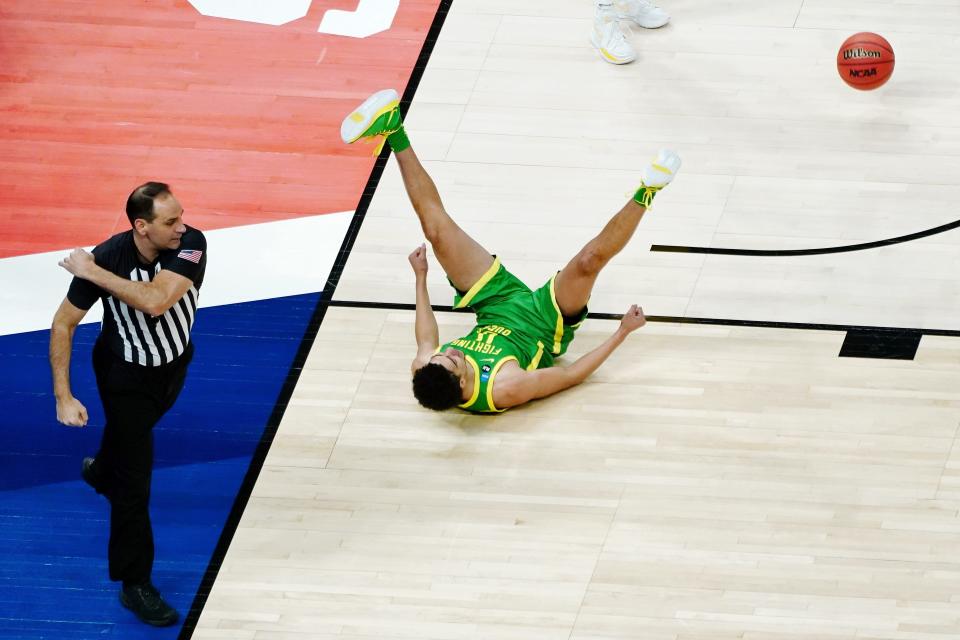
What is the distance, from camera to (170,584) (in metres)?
5.80

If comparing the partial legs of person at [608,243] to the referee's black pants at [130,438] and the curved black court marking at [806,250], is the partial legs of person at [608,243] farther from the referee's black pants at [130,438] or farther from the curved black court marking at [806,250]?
the referee's black pants at [130,438]

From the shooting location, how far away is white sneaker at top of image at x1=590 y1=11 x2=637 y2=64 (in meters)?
8.48

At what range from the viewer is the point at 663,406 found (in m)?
6.37

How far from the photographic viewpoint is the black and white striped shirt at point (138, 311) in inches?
209

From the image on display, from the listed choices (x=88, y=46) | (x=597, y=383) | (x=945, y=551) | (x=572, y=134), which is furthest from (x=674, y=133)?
(x=88, y=46)

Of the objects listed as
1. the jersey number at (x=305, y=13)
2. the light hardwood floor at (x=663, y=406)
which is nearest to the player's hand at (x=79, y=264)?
the light hardwood floor at (x=663, y=406)

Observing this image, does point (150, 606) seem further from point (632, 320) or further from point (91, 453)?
point (632, 320)

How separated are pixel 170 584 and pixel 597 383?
7.14 ft

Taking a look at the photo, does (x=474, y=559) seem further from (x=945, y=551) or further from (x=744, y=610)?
(x=945, y=551)

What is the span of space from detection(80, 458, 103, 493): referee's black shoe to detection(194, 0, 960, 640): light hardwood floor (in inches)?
25.1

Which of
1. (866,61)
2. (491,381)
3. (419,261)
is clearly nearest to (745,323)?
(491,381)

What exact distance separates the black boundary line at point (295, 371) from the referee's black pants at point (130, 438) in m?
0.35

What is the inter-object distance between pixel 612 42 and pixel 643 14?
16.5 inches

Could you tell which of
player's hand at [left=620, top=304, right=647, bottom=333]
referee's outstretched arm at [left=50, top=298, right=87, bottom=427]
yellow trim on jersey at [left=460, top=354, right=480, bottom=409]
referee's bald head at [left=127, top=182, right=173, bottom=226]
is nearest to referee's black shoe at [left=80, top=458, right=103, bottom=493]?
referee's outstretched arm at [left=50, top=298, right=87, bottom=427]
